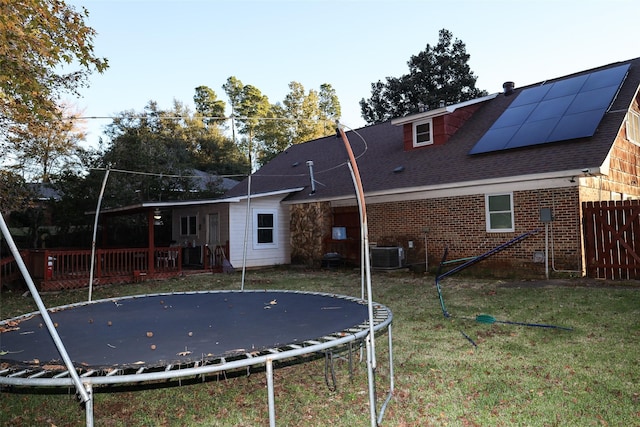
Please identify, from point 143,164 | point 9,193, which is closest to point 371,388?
point 9,193

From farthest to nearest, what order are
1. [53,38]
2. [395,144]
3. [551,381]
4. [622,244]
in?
[395,144] < [622,244] < [53,38] < [551,381]

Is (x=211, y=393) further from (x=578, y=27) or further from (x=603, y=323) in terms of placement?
(x=578, y=27)

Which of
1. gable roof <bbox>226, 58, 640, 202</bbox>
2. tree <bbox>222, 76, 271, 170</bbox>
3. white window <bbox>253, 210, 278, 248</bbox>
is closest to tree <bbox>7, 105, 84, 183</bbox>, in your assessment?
white window <bbox>253, 210, 278, 248</bbox>

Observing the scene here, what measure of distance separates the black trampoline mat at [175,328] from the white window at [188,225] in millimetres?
10770

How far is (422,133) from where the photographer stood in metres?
14.4

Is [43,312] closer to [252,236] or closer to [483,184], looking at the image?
[483,184]

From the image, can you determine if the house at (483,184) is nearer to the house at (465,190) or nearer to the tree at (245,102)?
the house at (465,190)

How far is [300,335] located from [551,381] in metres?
2.40

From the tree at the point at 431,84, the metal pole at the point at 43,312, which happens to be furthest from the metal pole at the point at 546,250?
the tree at the point at 431,84

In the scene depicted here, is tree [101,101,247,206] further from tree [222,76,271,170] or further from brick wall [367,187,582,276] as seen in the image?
tree [222,76,271,170]

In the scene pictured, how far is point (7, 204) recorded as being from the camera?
11273mm

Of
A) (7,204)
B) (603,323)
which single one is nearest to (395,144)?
(603,323)

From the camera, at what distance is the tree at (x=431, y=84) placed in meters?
30.3

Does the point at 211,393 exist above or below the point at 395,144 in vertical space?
below
